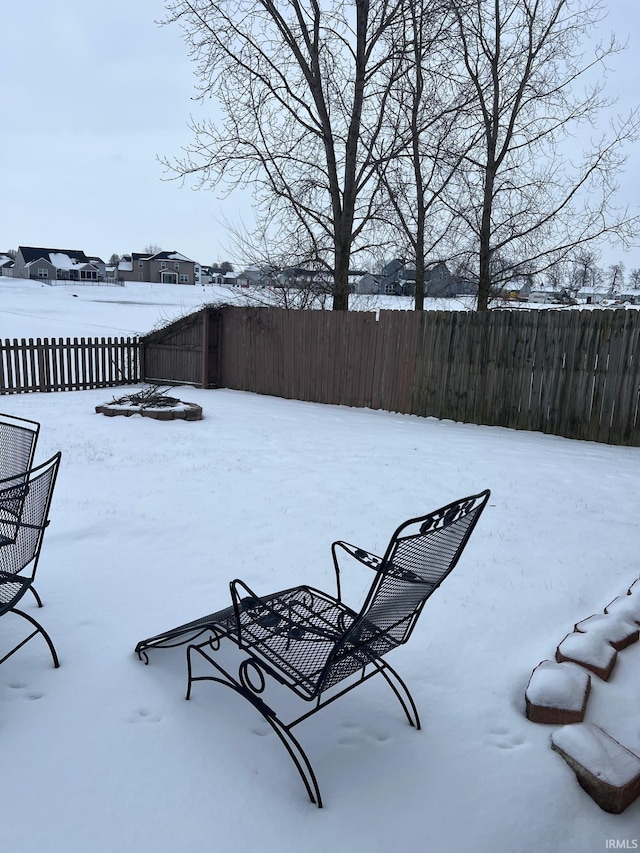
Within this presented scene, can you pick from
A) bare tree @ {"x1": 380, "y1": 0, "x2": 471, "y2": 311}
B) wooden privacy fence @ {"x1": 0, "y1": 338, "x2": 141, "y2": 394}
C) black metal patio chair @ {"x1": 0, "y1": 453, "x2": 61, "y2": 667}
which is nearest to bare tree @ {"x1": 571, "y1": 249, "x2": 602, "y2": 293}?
bare tree @ {"x1": 380, "y1": 0, "x2": 471, "y2": 311}

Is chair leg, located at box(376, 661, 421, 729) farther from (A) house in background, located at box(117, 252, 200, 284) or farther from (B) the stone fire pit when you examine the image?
(A) house in background, located at box(117, 252, 200, 284)

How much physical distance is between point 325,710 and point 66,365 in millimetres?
12065

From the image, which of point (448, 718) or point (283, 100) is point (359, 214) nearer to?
point (283, 100)

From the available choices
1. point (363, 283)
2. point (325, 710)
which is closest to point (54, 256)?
point (363, 283)

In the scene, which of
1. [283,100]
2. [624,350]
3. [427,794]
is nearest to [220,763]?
[427,794]

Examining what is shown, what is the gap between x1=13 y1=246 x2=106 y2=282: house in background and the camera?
70.9 metres

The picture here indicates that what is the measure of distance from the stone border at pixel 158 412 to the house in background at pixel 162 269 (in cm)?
7259

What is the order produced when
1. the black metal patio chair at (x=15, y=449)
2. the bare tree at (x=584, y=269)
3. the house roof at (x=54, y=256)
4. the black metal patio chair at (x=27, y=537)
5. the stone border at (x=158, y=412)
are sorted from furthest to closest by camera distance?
the house roof at (x=54, y=256)
the bare tree at (x=584, y=269)
the stone border at (x=158, y=412)
the black metal patio chair at (x=15, y=449)
the black metal patio chair at (x=27, y=537)

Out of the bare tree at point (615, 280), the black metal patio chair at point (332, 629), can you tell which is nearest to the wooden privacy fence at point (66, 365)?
the black metal patio chair at point (332, 629)

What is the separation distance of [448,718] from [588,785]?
57cm

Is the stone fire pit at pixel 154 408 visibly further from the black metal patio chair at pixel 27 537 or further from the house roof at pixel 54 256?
the house roof at pixel 54 256

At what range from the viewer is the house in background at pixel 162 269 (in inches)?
3054

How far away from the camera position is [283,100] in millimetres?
13172

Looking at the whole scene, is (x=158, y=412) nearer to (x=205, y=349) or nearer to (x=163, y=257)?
(x=205, y=349)
